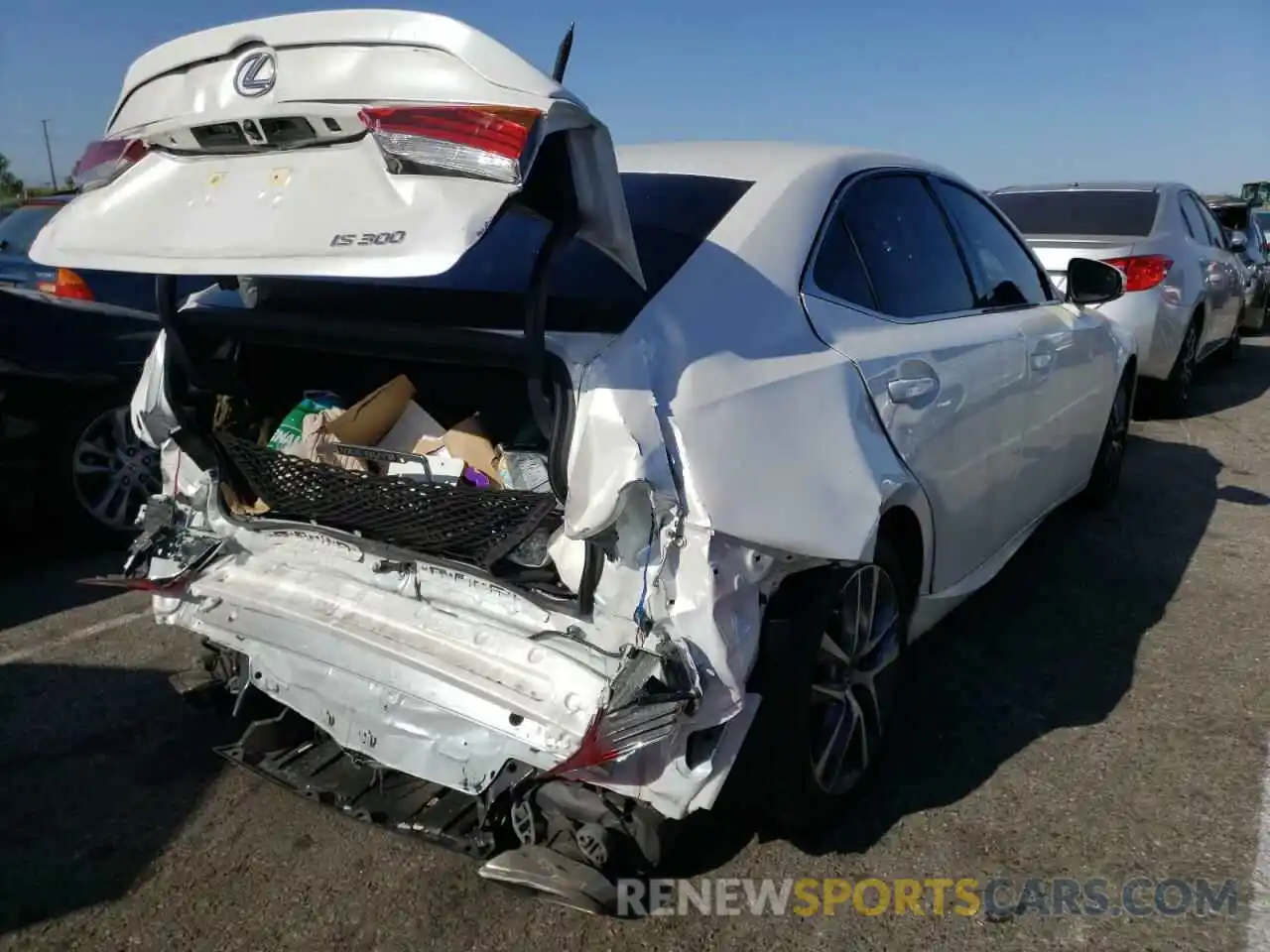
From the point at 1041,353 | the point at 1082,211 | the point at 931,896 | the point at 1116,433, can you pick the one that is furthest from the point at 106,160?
the point at 1082,211

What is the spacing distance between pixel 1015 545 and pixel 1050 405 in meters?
0.56

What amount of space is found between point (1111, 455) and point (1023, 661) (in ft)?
7.14

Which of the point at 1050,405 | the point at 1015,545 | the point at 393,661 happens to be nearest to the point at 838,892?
the point at 393,661

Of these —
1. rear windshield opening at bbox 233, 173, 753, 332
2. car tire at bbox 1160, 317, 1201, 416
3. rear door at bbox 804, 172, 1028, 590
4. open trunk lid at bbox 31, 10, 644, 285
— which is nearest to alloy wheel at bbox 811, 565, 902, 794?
rear door at bbox 804, 172, 1028, 590

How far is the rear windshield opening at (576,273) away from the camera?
8.24 feet

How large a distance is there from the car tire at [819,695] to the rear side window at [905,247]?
782 millimetres

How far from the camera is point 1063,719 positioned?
3512 mm

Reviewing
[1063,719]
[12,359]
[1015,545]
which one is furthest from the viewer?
[12,359]

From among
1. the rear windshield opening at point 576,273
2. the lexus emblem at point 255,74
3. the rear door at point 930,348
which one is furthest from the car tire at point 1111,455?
the lexus emblem at point 255,74

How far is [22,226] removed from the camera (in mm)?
8828

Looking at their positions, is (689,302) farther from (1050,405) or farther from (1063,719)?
(1050,405)

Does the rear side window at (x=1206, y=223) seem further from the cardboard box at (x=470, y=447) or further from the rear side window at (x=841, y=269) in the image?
the cardboard box at (x=470, y=447)

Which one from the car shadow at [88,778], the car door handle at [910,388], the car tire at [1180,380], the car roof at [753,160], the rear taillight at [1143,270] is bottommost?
the car tire at [1180,380]

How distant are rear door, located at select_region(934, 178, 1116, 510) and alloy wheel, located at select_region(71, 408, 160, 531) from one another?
372 cm
